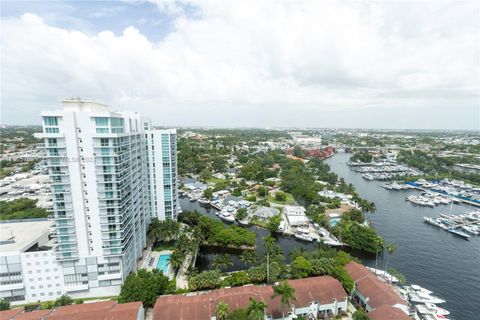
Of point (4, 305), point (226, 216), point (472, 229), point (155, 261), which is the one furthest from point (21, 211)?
point (472, 229)

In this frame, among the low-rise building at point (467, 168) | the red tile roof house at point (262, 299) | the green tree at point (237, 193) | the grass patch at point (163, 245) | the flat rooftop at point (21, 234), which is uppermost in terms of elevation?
the flat rooftop at point (21, 234)

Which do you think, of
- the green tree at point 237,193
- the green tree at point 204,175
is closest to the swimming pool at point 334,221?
the green tree at point 237,193

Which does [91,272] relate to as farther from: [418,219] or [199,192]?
[418,219]

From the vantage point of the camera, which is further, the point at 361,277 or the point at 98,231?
the point at 361,277

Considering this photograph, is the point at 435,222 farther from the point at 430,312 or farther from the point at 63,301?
the point at 63,301

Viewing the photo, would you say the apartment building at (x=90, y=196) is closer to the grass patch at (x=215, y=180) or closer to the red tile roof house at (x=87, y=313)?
the red tile roof house at (x=87, y=313)

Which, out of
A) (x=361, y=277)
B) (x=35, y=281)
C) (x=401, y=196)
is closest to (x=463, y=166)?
(x=401, y=196)
